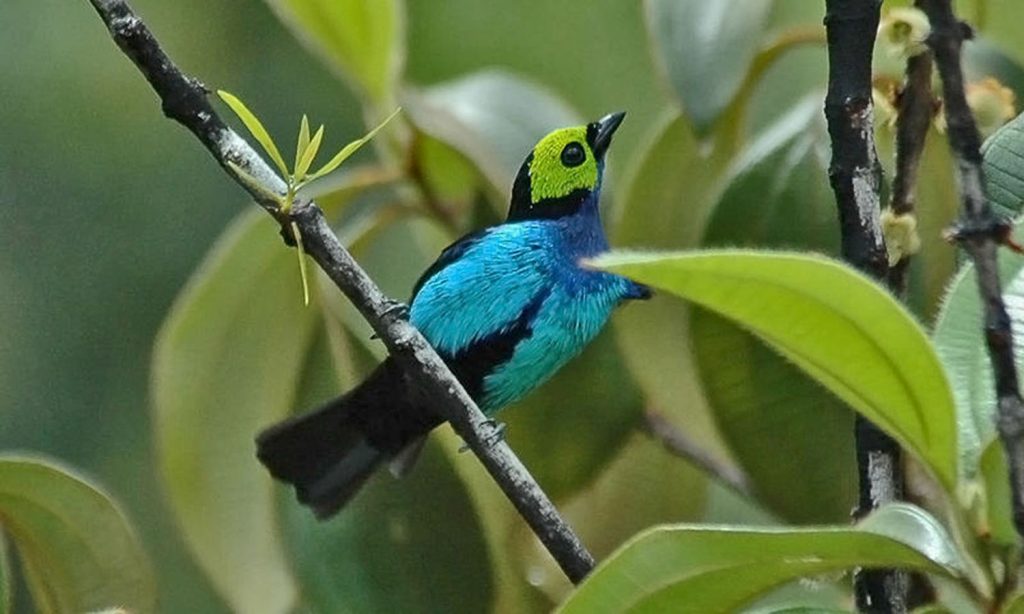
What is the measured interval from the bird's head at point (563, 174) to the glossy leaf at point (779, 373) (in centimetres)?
8

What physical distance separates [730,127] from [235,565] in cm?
44

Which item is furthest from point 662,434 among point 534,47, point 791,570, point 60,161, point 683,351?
point 60,161

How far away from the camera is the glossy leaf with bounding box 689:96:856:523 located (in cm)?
88

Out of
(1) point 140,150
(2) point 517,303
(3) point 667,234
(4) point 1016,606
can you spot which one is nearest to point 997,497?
(4) point 1016,606

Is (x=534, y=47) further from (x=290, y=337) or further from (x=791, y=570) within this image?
(x=791, y=570)

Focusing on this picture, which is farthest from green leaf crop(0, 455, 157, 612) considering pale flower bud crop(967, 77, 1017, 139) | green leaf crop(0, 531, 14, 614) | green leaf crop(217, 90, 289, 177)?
pale flower bud crop(967, 77, 1017, 139)

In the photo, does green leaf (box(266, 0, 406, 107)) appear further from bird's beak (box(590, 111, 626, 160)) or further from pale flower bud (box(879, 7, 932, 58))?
pale flower bud (box(879, 7, 932, 58))

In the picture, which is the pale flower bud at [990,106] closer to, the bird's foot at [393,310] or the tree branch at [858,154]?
the tree branch at [858,154]

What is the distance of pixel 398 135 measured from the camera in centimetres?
108

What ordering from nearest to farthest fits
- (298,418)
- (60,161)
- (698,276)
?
(698,276) → (298,418) → (60,161)

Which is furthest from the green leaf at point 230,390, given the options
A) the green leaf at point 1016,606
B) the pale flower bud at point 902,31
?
the green leaf at point 1016,606

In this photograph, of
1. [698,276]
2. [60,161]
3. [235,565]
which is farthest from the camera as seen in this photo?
[60,161]

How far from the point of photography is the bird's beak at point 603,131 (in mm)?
884

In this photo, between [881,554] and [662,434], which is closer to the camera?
[881,554]
